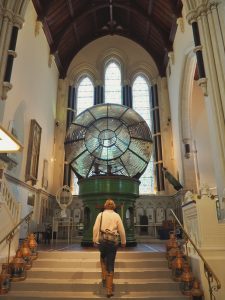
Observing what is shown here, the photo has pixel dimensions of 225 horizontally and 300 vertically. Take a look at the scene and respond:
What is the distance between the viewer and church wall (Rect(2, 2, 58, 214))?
922 centimetres

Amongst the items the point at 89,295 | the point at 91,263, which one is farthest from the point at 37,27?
the point at 89,295

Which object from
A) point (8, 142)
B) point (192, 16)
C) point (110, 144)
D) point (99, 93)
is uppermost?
point (99, 93)

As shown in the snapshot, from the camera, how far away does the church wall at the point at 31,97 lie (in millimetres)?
9219

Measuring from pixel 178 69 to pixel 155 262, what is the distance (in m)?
10.1

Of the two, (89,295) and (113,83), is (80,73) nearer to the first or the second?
→ (113,83)

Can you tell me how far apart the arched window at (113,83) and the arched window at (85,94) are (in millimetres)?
1001

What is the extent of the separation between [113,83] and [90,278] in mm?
13220

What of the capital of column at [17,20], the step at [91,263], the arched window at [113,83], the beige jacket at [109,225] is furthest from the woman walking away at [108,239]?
the arched window at [113,83]

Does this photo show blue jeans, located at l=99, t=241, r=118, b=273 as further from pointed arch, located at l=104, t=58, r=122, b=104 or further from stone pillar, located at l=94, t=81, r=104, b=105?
pointed arch, located at l=104, t=58, r=122, b=104

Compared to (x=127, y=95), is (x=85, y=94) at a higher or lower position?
higher

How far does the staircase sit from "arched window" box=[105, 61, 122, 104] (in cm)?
1156

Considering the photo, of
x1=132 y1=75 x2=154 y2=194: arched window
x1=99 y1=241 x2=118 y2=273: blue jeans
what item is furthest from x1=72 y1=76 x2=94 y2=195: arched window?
x1=99 y1=241 x2=118 y2=273: blue jeans

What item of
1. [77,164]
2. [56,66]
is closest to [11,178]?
[77,164]

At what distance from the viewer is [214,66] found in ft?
21.4
